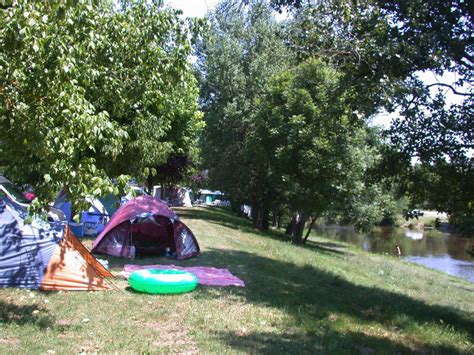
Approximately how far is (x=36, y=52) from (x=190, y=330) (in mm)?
4228

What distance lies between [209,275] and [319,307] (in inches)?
106

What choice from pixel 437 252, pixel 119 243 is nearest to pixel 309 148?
pixel 119 243

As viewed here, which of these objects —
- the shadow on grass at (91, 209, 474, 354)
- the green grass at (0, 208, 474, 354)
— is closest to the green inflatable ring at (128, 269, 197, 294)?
the green grass at (0, 208, 474, 354)

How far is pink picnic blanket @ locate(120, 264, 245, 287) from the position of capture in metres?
10.6

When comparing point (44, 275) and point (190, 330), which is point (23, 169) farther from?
point (190, 330)

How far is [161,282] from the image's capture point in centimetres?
913

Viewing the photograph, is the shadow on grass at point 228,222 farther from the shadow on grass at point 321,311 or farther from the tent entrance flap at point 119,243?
the tent entrance flap at point 119,243

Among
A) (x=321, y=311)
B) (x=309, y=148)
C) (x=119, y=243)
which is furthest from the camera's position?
(x=309, y=148)

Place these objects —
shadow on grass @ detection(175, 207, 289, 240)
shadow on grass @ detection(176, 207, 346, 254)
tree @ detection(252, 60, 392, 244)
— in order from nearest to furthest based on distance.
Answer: tree @ detection(252, 60, 392, 244)
shadow on grass @ detection(176, 207, 346, 254)
shadow on grass @ detection(175, 207, 289, 240)

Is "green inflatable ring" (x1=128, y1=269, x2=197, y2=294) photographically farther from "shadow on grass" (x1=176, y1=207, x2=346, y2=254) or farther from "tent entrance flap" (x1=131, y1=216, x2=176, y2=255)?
"shadow on grass" (x1=176, y1=207, x2=346, y2=254)

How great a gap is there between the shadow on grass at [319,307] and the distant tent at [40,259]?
7.07ft

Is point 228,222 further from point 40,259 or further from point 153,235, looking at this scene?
point 40,259

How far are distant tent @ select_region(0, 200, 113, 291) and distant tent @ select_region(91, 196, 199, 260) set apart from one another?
347cm

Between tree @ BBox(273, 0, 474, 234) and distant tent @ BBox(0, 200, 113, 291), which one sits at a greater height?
tree @ BBox(273, 0, 474, 234)
